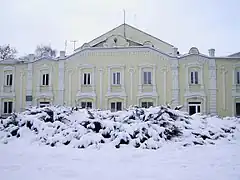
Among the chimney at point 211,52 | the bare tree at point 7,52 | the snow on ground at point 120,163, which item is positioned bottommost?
the snow on ground at point 120,163

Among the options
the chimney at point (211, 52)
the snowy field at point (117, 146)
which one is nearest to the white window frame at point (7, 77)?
the snowy field at point (117, 146)

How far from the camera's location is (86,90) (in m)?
28.2

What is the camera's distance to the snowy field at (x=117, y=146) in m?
6.41

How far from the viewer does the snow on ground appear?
20.1ft

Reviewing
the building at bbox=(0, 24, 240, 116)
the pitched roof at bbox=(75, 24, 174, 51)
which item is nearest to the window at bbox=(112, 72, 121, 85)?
the building at bbox=(0, 24, 240, 116)

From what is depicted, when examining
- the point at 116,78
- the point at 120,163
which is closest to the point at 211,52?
the point at 116,78

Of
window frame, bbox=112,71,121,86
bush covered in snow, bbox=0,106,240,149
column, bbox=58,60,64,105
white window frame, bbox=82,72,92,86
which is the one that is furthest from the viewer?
column, bbox=58,60,64,105

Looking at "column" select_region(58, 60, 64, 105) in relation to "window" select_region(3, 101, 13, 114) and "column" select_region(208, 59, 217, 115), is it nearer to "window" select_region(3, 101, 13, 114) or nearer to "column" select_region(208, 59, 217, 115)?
"window" select_region(3, 101, 13, 114)

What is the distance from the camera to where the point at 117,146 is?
10.0 meters

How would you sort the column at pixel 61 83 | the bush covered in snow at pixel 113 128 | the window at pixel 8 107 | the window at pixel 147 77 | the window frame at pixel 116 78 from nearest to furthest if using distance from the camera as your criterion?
the bush covered in snow at pixel 113 128 < the window at pixel 147 77 < the window frame at pixel 116 78 < the column at pixel 61 83 < the window at pixel 8 107

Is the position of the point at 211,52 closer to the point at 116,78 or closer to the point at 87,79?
the point at 116,78

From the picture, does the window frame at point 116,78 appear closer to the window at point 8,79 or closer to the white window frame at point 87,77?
the white window frame at point 87,77

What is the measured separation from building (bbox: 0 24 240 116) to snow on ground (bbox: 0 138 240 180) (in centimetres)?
1681

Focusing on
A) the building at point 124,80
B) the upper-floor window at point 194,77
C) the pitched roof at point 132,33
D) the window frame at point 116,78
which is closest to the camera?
the building at point 124,80
